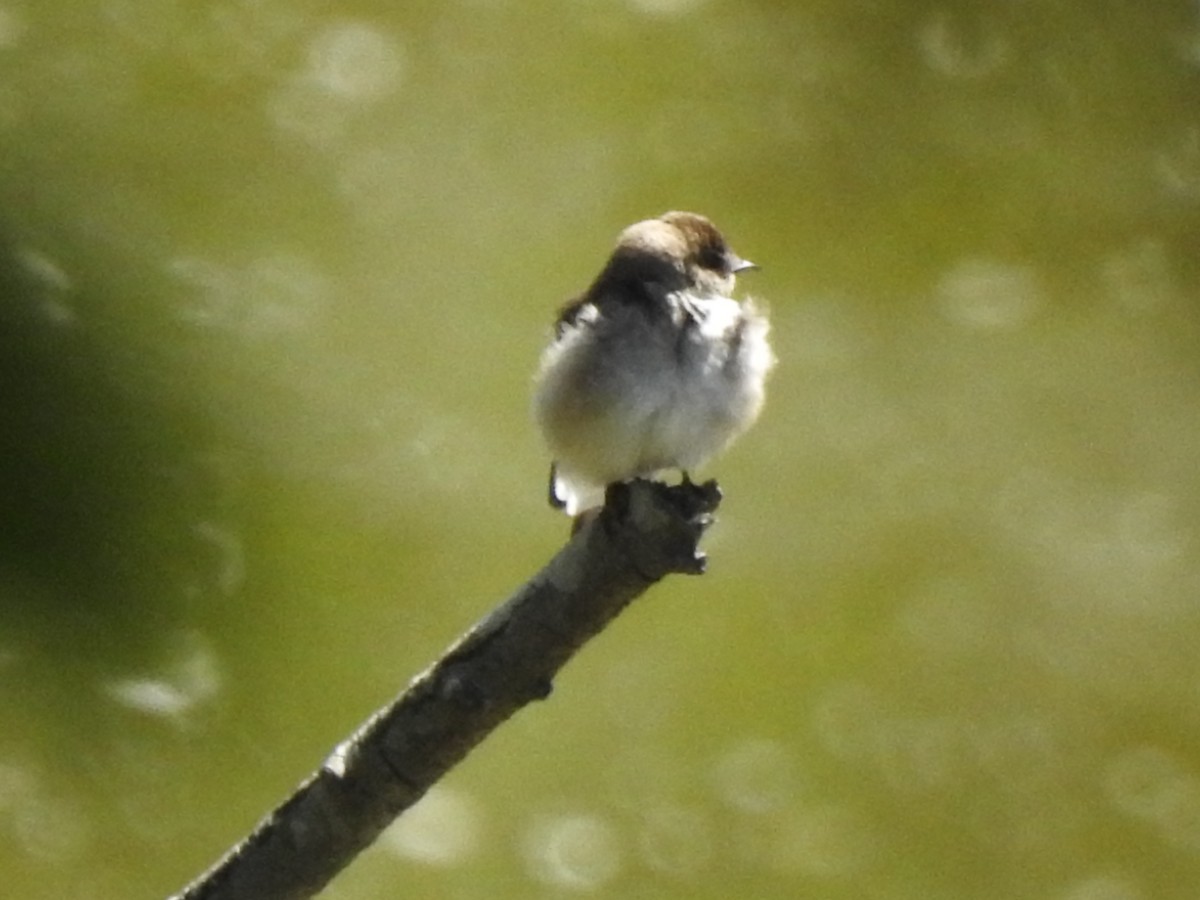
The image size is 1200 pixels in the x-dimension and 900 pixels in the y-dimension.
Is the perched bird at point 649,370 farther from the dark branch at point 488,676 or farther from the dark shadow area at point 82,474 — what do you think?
the dark shadow area at point 82,474

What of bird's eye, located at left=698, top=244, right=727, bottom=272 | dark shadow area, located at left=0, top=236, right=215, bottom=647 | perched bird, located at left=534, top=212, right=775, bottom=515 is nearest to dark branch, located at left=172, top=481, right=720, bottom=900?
perched bird, located at left=534, top=212, right=775, bottom=515

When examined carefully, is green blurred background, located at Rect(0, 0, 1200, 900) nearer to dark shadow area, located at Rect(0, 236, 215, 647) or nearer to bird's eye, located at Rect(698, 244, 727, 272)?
dark shadow area, located at Rect(0, 236, 215, 647)

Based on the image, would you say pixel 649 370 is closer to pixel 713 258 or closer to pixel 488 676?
pixel 713 258

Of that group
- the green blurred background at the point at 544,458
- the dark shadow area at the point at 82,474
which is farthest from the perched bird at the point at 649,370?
the dark shadow area at the point at 82,474

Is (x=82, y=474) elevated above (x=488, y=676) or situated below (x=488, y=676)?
above

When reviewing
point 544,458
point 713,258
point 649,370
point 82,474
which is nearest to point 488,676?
point 649,370

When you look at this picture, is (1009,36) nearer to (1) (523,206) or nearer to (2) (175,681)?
(1) (523,206)
